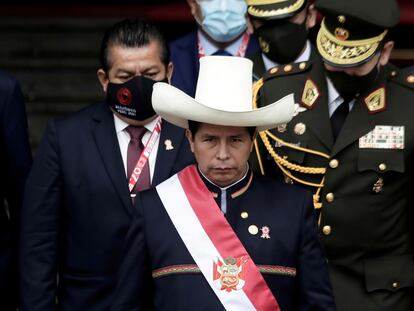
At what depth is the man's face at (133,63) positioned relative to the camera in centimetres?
479

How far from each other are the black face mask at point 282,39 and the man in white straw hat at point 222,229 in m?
1.46

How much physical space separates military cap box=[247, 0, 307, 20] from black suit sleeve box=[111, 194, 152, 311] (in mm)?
1785

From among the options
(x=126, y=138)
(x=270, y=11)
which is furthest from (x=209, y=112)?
(x=270, y=11)

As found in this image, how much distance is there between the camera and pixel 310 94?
507 cm

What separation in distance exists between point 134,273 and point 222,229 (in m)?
0.36

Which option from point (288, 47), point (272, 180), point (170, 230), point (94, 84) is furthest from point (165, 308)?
point (94, 84)

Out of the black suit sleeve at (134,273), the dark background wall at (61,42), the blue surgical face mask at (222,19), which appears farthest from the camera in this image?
the dark background wall at (61,42)

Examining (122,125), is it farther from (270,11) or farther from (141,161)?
(270,11)

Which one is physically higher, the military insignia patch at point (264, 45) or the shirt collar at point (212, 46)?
the military insignia patch at point (264, 45)

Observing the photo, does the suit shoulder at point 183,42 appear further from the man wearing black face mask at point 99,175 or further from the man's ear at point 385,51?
the man's ear at point 385,51

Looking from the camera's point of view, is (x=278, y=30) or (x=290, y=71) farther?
(x=278, y=30)

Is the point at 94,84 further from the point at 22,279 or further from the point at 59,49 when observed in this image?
the point at 22,279

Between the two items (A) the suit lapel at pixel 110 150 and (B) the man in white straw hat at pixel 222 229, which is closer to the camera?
(B) the man in white straw hat at pixel 222 229

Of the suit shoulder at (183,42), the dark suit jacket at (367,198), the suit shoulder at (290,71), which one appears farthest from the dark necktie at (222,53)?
the dark suit jacket at (367,198)
